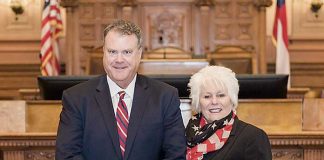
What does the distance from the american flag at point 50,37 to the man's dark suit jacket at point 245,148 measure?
6266 millimetres

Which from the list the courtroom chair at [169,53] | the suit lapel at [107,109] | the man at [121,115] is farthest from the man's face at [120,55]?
the courtroom chair at [169,53]

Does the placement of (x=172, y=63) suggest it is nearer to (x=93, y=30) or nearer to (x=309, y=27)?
(x=93, y=30)

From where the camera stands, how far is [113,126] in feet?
8.39

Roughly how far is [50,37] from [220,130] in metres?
6.60

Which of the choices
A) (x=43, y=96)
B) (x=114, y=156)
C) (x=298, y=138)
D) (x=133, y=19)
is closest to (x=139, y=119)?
(x=114, y=156)

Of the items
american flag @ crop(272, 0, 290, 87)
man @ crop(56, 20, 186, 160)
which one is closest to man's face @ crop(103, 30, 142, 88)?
man @ crop(56, 20, 186, 160)

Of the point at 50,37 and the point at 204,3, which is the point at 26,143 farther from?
the point at 204,3

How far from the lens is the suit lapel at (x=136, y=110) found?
2547 millimetres

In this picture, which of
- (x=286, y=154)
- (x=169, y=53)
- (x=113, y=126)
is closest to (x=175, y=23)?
(x=169, y=53)

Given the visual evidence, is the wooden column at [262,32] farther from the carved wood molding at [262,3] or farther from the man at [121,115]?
the man at [121,115]

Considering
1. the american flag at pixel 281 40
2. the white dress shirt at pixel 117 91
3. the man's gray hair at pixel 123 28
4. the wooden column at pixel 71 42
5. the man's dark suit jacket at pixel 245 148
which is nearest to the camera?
the man's gray hair at pixel 123 28

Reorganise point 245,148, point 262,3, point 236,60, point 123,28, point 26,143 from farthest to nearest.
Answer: point 262,3 < point 236,60 < point 26,143 < point 245,148 < point 123,28

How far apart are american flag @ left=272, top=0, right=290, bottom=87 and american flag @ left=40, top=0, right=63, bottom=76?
3.60 m

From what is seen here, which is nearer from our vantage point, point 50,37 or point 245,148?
point 245,148
